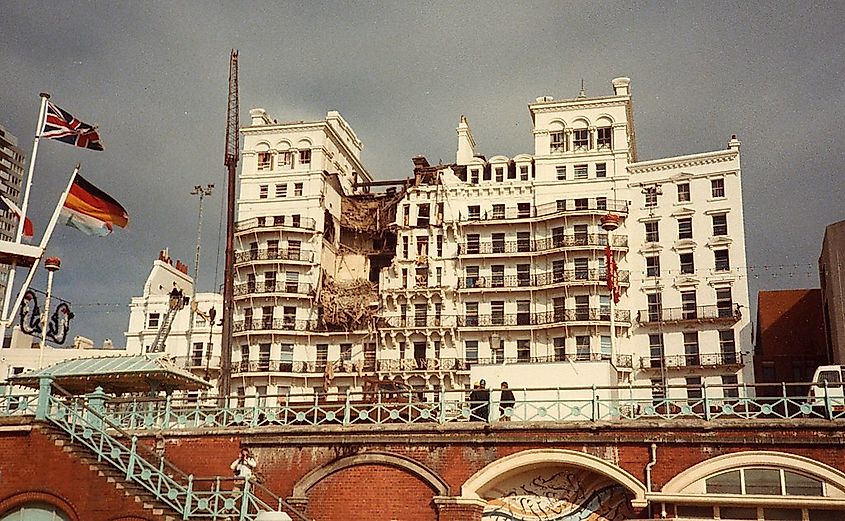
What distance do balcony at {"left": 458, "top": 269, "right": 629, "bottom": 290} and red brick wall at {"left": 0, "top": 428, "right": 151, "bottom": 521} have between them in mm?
35333

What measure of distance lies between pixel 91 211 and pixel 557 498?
17565mm

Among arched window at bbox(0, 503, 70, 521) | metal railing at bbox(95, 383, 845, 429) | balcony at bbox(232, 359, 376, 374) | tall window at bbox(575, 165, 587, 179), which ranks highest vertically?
tall window at bbox(575, 165, 587, 179)

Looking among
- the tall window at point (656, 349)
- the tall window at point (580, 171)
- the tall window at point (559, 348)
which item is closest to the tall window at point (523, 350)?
the tall window at point (559, 348)

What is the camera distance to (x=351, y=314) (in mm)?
55719

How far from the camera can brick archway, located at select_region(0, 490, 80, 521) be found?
20.4m

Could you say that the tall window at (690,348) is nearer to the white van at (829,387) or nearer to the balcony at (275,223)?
the white van at (829,387)

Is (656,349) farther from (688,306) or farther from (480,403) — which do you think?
(480,403)

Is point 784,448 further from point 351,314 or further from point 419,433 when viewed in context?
point 351,314

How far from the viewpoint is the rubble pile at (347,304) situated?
55.6 m

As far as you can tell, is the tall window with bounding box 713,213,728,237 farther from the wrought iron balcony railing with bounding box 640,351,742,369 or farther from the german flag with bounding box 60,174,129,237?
the german flag with bounding box 60,174,129,237

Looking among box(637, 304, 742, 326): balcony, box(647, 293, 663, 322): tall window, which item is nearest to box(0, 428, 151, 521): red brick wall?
box(637, 304, 742, 326): balcony

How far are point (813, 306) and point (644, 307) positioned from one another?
9.69 meters

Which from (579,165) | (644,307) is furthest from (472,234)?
(644,307)

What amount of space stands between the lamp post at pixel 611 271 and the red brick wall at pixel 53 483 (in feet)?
97.6
